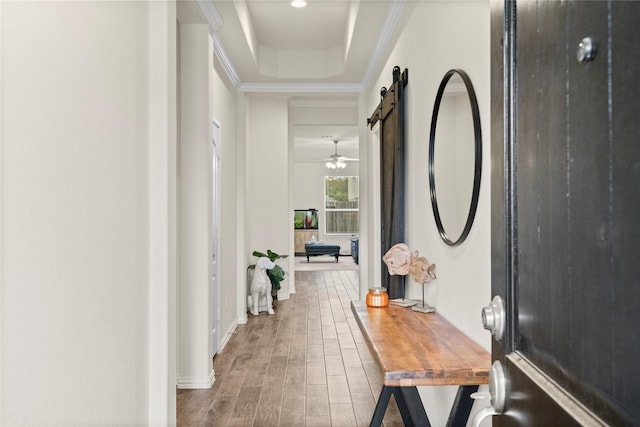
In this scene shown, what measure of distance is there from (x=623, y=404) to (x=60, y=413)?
143cm

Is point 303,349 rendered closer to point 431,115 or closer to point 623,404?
point 431,115

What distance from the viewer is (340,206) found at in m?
13.8

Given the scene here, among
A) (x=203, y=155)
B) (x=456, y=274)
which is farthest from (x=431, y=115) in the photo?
(x=203, y=155)

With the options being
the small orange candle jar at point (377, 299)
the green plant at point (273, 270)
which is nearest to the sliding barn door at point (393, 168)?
the small orange candle jar at point (377, 299)

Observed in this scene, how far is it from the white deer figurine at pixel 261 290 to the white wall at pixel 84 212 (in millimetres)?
3293

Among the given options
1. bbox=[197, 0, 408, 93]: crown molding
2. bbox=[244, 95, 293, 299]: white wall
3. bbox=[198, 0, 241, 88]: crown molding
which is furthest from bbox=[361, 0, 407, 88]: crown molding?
bbox=[244, 95, 293, 299]: white wall

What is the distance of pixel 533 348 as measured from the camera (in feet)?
2.49

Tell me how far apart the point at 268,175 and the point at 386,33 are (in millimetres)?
3091

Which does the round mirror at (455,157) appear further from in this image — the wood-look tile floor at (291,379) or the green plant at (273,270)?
the green plant at (273,270)

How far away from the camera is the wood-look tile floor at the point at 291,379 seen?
2.80m

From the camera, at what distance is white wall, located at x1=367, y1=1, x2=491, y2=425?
5.83ft

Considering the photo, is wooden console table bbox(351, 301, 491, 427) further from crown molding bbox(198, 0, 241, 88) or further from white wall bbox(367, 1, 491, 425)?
crown molding bbox(198, 0, 241, 88)

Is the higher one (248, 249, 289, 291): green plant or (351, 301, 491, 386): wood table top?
(351, 301, 491, 386): wood table top

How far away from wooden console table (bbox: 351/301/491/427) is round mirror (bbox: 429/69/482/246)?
1.32 feet
